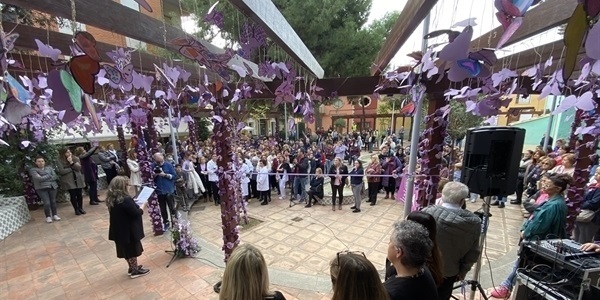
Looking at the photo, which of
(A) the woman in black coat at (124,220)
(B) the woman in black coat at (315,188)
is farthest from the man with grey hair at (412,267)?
(B) the woman in black coat at (315,188)

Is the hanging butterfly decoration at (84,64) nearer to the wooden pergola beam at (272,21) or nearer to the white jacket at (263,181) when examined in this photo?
the wooden pergola beam at (272,21)

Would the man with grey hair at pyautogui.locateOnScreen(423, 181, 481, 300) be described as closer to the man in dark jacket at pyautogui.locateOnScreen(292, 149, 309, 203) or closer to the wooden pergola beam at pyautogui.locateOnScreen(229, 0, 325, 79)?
the wooden pergola beam at pyautogui.locateOnScreen(229, 0, 325, 79)

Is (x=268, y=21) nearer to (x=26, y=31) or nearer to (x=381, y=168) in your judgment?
(x=26, y=31)

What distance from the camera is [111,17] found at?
193cm

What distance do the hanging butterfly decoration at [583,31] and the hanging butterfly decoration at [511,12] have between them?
0.40 ft

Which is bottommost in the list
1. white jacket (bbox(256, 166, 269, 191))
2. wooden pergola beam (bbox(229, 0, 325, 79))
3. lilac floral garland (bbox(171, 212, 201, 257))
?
lilac floral garland (bbox(171, 212, 201, 257))

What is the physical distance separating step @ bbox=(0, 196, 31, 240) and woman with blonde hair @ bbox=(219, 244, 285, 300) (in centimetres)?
679

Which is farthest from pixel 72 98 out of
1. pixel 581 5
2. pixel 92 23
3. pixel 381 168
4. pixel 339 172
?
pixel 381 168

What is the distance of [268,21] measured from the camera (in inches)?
65.1

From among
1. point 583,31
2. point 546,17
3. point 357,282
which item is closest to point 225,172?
point 357,282

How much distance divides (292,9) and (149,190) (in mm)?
9620

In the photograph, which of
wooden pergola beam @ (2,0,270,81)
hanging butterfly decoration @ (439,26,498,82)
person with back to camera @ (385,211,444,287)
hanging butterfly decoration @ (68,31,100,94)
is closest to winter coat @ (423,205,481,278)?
person with back to camera @ (385,211,444,287)

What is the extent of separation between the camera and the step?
17.5 ft

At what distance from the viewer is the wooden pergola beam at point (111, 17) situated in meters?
1.68
